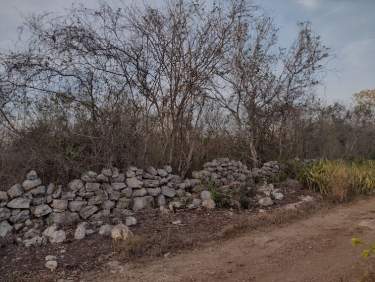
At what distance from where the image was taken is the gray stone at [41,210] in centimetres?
455

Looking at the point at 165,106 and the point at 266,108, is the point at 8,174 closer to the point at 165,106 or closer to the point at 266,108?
the point at 165,106

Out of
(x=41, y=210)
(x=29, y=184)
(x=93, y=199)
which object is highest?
(x=29, y=184)

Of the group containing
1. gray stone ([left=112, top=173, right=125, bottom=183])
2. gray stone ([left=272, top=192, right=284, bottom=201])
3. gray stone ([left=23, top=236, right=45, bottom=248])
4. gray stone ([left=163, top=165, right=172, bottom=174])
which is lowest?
gray stone ([left=23, top=236, right=45, bottom=248])

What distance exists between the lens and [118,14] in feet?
20.6

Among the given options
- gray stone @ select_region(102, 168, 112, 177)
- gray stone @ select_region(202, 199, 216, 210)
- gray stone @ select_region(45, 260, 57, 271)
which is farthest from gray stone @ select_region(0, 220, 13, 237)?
gray stone @ select_region(202, 199, 216, 210)

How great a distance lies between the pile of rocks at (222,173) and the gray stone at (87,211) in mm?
2124

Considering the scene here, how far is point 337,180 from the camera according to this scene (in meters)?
6.61

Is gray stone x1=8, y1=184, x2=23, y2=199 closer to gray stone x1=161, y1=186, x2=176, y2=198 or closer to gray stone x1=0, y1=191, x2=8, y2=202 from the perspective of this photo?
gray stone x1=0, y1=191, x2=8, y2=202

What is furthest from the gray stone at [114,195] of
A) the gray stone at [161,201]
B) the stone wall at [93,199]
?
the gray stone at [161,201]

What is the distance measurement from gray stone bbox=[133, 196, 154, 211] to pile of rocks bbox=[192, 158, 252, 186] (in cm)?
124

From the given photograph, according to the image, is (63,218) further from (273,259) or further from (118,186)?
(273,259)

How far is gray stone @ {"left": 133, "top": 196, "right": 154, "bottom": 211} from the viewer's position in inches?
206

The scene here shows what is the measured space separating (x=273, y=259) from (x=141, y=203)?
2214mm

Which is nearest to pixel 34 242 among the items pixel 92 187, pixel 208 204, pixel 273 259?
pixel 92 187
